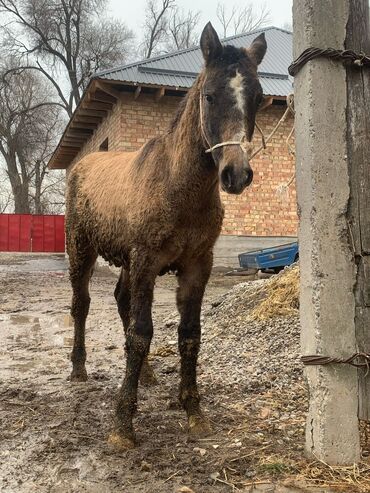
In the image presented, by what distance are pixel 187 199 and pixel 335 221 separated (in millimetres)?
1033

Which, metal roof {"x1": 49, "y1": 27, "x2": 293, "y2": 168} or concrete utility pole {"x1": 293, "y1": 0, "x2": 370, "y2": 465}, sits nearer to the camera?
concrete utility pole {"x1": 293, "y1": 0, "x2": 370, "y2": 465}

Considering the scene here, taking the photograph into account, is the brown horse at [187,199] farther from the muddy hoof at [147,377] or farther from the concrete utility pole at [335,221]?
the muddy hoof at [147,377]

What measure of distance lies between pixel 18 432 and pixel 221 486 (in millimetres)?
1551

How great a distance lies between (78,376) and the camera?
199 inches

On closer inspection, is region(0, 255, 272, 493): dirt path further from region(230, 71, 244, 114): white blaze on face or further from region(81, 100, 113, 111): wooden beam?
region(81, 100, 113, 111): wooden beam

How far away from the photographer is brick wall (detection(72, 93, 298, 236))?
46.7ft

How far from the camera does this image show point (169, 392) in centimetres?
465

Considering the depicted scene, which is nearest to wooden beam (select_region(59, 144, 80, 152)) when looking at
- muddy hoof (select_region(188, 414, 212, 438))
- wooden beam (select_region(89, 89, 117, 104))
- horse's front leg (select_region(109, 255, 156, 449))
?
wooden beam (select_region(89, 89, 117, 104))

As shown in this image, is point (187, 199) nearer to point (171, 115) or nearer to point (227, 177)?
point (227, 177)

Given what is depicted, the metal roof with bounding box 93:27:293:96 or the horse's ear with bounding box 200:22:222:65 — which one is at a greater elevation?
the metal roof with bounding box 93:27:293:96

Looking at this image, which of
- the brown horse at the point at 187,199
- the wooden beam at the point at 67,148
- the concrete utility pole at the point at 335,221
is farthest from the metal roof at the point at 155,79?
the concrete utility pole at the point at 335,221

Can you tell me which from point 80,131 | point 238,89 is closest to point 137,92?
point 80,131

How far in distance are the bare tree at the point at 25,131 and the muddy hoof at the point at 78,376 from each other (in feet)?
106

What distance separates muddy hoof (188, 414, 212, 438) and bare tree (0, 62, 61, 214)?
111 feet
